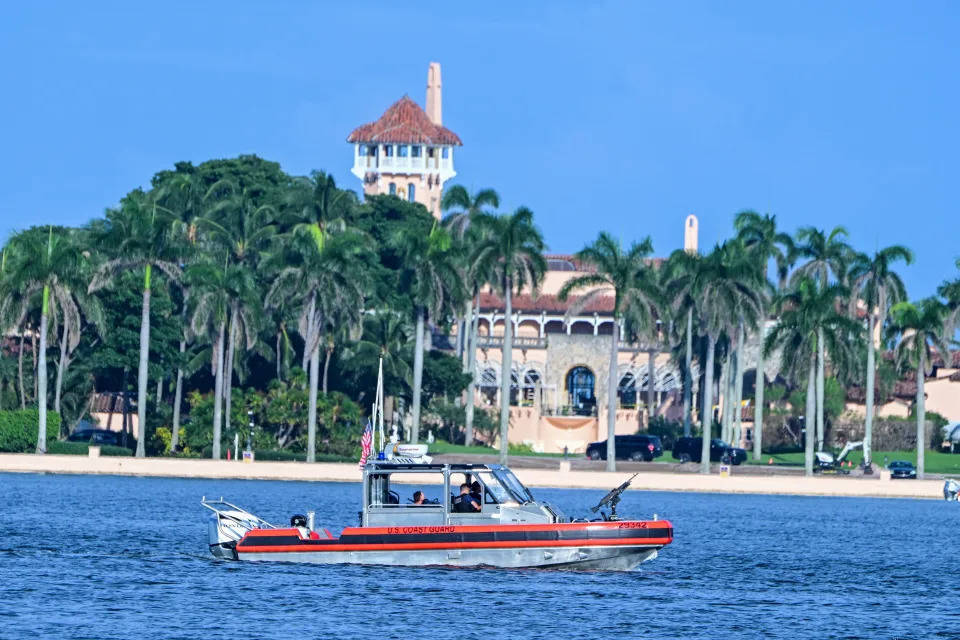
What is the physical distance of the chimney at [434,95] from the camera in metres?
155

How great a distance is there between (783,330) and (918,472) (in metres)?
9.90

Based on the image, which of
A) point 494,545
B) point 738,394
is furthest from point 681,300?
point 494,545

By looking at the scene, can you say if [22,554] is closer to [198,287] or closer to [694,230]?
[198,287]

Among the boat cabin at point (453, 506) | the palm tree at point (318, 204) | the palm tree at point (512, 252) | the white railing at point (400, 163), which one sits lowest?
the boat cabin at point (453, 506)

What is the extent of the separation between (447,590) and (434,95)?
11950 cm

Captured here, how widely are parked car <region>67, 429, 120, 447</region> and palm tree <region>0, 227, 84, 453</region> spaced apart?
807cm

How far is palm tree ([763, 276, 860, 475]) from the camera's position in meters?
88.5

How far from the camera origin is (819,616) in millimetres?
38156

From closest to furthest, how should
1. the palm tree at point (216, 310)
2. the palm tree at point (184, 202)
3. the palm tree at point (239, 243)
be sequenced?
the palm tree at point (216, 310) → the palm tree at point (239, 243) → the palm tree at point (184, 202)

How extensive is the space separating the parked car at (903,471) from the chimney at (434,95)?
7118 centimetres

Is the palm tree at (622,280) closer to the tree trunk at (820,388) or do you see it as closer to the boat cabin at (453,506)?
the tree trunk at (820,388)

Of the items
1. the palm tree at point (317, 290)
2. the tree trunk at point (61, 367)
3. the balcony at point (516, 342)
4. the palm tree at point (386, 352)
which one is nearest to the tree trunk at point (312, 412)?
the palm tree at point (317, 290)

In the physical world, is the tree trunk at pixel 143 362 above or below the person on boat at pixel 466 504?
above

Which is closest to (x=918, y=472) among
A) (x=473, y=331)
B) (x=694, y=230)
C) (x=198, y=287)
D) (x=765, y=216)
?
(x=765, y=216)
